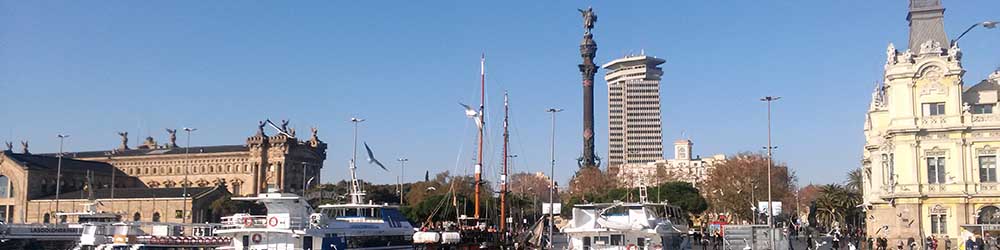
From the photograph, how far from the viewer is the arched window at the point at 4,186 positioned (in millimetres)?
112250

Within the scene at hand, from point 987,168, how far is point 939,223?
4.05m

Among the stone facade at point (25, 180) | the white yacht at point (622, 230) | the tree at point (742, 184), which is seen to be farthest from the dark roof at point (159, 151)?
the white yacht at point (622, 230)

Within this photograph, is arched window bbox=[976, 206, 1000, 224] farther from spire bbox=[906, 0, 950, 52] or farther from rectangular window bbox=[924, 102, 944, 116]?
spire bbox=[906, 0, 950, 52]

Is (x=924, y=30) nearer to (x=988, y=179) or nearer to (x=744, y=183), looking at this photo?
(x=988, y=179)

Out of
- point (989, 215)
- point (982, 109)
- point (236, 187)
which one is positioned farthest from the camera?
point (236, 187)

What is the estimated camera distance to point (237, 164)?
12738 centimetres

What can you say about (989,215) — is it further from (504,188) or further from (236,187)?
(236,187)

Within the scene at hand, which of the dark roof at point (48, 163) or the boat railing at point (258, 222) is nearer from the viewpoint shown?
the boat railing at point (258, 222)

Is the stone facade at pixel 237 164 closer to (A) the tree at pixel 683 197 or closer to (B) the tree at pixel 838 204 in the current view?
(A) the tree at pixel 683 197

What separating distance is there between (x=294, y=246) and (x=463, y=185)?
67.6m

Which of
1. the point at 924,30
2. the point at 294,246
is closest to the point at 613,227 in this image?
the point at 294,246

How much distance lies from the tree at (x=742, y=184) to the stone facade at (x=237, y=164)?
53.5m

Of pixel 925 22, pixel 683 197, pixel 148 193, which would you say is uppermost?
pixel 925 22

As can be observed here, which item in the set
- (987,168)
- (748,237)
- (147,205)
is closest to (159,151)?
(147,205)
